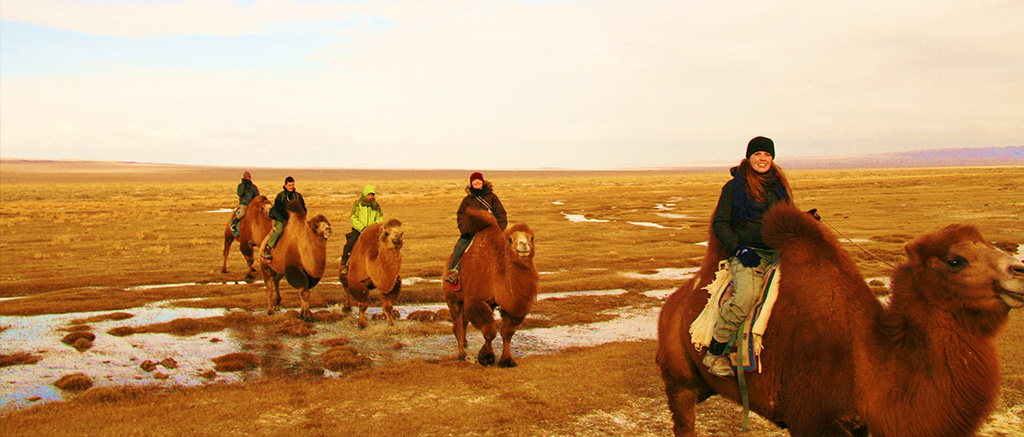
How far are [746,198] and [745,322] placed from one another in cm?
93

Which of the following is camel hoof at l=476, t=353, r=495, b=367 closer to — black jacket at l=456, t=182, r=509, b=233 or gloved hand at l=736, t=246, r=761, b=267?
black jacket at l=456, t=182, r=509, b=233

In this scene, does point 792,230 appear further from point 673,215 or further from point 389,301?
point 673,215

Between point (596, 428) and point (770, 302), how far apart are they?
2782mm

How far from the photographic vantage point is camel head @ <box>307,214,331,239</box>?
1161cm

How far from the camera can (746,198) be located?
4.64 m

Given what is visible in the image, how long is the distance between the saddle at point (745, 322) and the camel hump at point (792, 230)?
22cm

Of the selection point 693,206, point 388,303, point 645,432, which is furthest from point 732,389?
point 693,206

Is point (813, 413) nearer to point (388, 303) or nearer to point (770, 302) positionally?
point (770, 302)

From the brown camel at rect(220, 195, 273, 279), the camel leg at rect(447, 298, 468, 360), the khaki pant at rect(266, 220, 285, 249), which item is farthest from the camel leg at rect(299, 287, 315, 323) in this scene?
the camel leg at rect(447, 298, 468, 360)

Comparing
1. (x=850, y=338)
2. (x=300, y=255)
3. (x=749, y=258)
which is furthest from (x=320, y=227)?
(x=850, y=338)

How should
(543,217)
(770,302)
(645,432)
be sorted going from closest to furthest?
(770,302) < (645,432) < (543,217)

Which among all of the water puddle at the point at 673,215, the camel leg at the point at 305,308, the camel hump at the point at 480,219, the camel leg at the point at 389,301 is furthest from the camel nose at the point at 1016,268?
the water puddle at the point at 673,215

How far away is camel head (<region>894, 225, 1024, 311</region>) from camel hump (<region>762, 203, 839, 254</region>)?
53cm

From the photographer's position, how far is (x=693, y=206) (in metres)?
43.0
